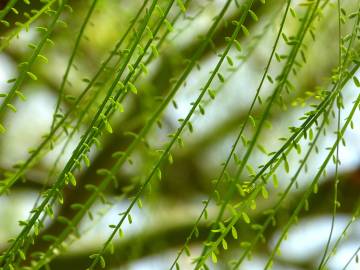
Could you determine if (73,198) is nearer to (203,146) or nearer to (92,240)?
(92,240)

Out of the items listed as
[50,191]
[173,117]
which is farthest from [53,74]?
[50,191]

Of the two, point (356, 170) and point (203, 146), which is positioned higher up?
point (203, 146)

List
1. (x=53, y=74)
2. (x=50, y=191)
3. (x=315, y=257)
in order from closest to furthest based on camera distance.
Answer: (x=50, y=191), (x=315, y=257), (x=53, y=74)

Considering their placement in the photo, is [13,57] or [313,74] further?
[13,57]

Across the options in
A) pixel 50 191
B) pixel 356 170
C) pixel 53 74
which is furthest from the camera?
pixel 53 74

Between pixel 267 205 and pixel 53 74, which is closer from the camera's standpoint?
pixel 267 205

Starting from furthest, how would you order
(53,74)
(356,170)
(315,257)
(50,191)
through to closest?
(53,74) < (315,257) < (356,170) < (50,191)

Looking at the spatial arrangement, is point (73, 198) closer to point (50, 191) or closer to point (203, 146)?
point (203, 146)

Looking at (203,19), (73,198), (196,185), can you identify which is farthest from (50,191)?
(196,185)

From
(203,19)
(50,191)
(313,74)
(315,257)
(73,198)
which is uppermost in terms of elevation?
(203,19)
